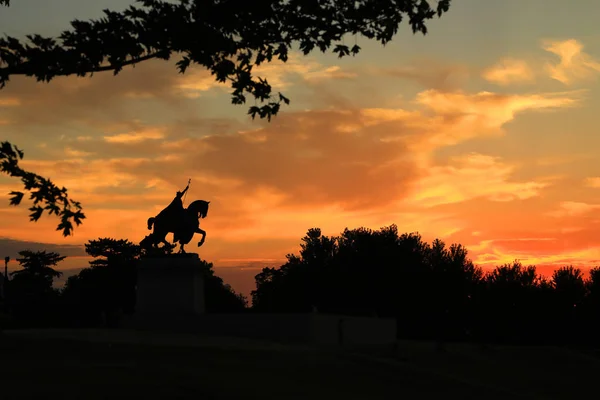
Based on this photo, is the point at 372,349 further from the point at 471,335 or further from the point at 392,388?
the point at 471,335

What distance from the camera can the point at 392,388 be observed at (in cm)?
2448

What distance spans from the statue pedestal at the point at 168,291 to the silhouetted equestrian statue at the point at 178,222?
77cm

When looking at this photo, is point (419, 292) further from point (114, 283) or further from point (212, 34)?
point (212, 34)

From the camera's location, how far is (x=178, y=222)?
3756cm

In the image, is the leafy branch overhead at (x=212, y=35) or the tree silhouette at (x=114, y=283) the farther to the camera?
the tree silhouette at (x=114, y=283)

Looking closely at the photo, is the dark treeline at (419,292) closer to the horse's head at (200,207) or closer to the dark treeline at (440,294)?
the dark treeline at (440,294)

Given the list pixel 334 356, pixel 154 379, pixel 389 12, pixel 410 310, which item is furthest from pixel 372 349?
pixel 410 310

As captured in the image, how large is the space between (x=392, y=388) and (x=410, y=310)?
57950 millimetres

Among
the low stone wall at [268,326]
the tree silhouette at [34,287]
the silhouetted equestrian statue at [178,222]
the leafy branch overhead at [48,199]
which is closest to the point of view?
the leafy branch overhead at [48,199]

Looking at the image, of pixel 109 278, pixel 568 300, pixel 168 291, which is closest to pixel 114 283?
pixel 109 278

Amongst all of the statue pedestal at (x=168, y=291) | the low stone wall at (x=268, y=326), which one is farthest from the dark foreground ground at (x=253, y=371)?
the statue pedestal at (x=168, y=291)

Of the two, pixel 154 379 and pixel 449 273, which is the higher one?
pixel 449 273

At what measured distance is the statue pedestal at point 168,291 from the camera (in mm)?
37719

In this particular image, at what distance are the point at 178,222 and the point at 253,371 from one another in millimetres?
14519
